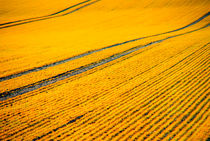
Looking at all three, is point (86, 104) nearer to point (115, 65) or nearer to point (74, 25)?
point (115, 65)

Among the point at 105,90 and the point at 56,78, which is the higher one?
the point at 56,78

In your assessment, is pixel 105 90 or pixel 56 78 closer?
pixel 105 90

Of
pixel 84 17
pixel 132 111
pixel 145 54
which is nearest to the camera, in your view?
pixel 132 111

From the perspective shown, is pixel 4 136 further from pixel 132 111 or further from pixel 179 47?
pixel 179 47

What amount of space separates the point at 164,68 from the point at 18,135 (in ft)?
36.7

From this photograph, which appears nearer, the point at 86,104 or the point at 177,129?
the point at 177,129

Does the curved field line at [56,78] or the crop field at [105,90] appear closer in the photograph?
the crop field at [105,90]

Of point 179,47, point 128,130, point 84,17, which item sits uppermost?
point 84,17

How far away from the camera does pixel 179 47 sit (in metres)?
17.2

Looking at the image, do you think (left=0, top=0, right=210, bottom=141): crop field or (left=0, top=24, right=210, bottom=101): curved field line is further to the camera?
(left=0, top=24, right=210, bottom=101): curved field line

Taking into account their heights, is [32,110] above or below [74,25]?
below

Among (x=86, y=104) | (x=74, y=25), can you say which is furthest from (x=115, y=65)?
(x=74, y=25)

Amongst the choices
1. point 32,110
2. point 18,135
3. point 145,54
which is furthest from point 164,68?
point 18,135

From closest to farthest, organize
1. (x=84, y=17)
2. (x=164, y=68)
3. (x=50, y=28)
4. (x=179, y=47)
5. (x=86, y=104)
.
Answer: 1. (x=86, y=104)
2. (x=164, y=68)
3. (x=179, y=47)
4. (x=50, y=28)
5. (x=84, y=17)
